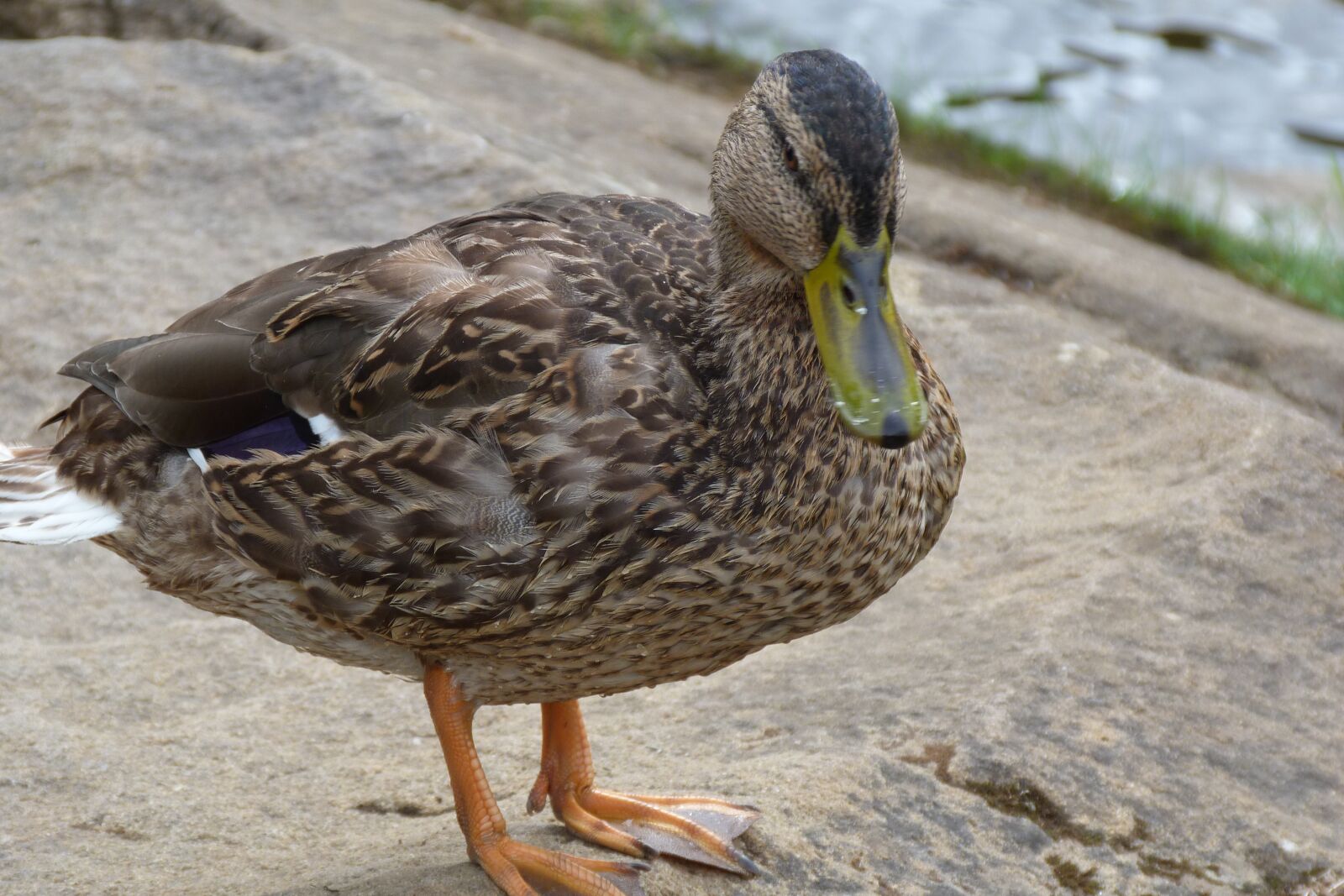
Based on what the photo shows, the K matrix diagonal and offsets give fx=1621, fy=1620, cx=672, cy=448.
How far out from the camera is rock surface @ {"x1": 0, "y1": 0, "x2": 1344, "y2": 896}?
12.0 ft

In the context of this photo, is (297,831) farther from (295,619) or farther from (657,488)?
(657,488)

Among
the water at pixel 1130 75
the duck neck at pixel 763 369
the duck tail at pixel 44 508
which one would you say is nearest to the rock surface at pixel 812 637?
the duck tail at pixel 44 508

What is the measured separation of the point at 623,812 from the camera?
3.71m

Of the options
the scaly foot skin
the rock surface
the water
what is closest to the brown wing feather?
the scaly foot skin

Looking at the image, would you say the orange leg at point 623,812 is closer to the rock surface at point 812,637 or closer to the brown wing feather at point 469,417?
the rock surface at point 812,637

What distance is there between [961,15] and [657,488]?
9.93 meters

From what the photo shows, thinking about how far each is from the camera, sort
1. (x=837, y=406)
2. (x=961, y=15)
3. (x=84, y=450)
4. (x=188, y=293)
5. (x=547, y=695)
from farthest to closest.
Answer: (x=961, y=15)
(x=188, y=293)
(x=84, y=450)
(x=547, y=695)
(x=837, y=406)

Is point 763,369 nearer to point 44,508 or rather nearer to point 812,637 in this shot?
point 812,637

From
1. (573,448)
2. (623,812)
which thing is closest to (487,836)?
(623,812)

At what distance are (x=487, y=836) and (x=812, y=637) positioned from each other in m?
1.45

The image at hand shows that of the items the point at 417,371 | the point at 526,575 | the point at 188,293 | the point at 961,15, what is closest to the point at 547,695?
the point at 526,575

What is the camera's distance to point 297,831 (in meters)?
3.78

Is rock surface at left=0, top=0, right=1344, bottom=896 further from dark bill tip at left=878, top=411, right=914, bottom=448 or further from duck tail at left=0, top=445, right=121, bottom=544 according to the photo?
dark bill tip at left=878, top=411, right=914, bottom=448

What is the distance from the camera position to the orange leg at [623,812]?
346 centimetres
